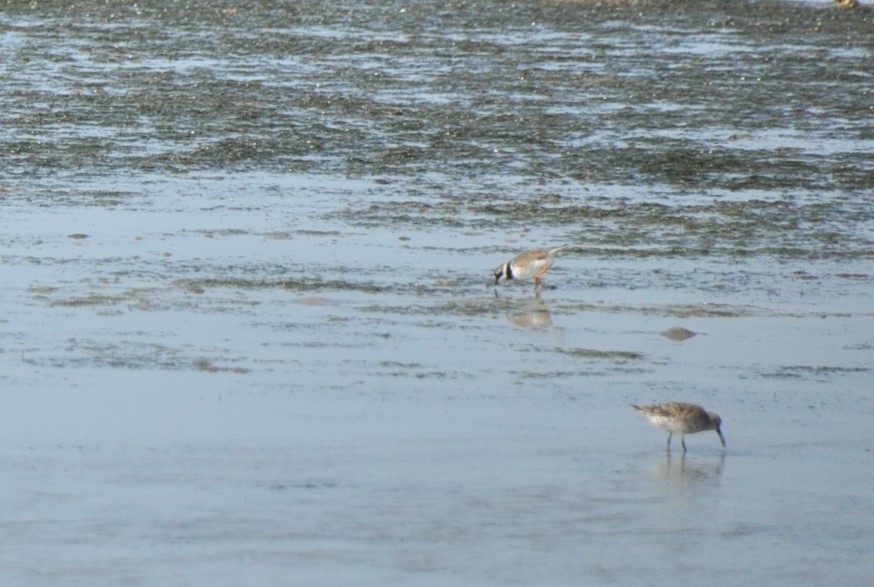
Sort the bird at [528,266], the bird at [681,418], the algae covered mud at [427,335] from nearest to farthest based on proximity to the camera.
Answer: the algae covered mud at [427,335], the bird at [681,418], the bird at [528,266]

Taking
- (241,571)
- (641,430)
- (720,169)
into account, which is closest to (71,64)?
(720,169)

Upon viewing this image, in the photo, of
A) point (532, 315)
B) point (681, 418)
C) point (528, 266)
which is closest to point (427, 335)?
point (532, 315)

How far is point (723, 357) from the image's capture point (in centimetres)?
918

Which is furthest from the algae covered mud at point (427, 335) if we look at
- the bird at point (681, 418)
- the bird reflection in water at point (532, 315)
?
the bird at point (681, 418)

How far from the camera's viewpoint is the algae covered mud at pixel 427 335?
6.60 metres

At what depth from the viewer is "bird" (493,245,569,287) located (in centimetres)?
1049

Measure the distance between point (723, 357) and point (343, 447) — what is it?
8.26 ft

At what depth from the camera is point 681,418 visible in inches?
295

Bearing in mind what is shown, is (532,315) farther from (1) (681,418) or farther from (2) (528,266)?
(1) (681,418)

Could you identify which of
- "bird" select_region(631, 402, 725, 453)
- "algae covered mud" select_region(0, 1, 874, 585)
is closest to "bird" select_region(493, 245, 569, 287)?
"algae covered mud" select_region(0, 1, 874, 585)

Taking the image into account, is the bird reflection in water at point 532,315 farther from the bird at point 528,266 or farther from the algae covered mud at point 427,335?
the bird at point 528,266

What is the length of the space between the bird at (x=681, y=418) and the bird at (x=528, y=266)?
285cm

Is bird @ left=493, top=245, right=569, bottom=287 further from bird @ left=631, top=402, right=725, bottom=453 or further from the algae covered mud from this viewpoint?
bird @ left=631, top=402, right=725, bottom=453

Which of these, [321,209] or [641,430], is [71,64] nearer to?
[321,209]
